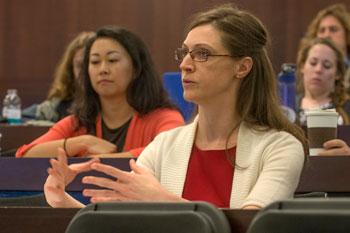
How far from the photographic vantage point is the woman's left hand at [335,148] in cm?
243

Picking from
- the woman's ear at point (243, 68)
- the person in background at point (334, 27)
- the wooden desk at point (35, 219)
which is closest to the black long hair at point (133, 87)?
the woman's ear at point (243, 68)

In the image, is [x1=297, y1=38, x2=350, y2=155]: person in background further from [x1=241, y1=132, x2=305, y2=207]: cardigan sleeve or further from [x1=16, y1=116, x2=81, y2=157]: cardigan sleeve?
[x1=241, y1=132, x2=305, y2=207]: cardigan sleeve

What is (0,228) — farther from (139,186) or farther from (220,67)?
(220,67)

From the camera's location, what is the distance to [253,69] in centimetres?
220

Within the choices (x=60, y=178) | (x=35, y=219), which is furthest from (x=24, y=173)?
(x=35, y=219)

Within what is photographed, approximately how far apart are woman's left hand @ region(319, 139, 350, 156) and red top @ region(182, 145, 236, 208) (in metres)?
0.41

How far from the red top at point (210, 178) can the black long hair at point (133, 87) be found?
950 mm

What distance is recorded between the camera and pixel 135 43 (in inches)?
126

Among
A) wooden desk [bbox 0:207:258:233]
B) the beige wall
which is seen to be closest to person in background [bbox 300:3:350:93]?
the beige wall

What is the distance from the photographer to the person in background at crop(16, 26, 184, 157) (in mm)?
3023

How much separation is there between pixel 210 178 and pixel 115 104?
1.07 m

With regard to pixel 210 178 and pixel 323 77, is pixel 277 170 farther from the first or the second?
pixel 323 77

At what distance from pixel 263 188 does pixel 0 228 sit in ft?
2.06

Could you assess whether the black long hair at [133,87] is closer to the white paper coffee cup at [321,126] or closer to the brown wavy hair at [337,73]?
the white paper coffee cup at [321,126]
